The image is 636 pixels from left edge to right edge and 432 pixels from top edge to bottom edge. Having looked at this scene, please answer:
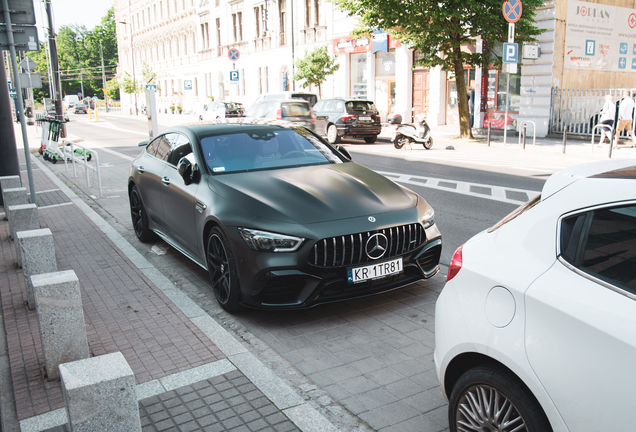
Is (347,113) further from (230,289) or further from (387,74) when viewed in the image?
(230,289)

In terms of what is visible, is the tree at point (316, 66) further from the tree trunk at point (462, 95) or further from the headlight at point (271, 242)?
the headlight at point (271, 242)

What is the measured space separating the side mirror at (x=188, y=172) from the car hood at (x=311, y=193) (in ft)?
0.85

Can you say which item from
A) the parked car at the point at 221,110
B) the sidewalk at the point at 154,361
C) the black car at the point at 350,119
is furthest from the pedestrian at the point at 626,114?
the parked car at the point at 221,110

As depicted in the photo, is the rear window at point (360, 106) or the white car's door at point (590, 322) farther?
the rear window at point (360, 106)

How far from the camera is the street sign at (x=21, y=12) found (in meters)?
8.44

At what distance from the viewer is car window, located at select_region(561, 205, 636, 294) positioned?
204cm

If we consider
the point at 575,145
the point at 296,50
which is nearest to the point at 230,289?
the point at 575,145

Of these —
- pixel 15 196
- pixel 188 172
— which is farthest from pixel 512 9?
pixel 15 196

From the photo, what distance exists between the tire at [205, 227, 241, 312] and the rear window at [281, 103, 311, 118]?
15.8 meters

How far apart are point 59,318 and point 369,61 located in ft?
101

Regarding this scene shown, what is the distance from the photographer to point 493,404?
7.89 ft

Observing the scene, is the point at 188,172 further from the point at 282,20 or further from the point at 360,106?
the point at 282,20

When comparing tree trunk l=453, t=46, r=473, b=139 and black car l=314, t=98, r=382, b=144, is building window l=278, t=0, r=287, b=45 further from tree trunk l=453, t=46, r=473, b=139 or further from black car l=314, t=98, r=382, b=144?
tree trunk l=453, t=46, r=473, b=139

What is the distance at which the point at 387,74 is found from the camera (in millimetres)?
31812
